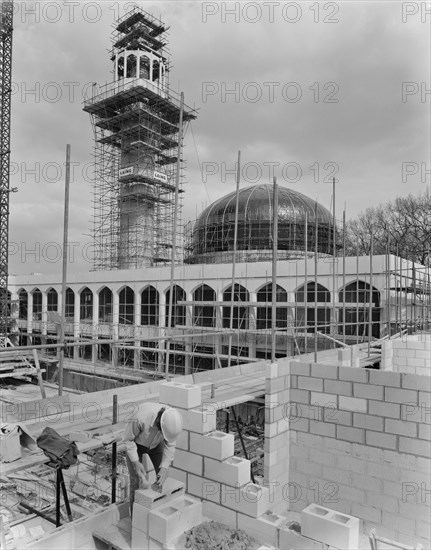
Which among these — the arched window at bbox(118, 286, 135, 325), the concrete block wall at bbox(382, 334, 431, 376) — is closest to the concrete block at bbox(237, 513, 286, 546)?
the concrete block wall at bbox(382, 334, 431, 376)

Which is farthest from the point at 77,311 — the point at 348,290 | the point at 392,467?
the point at 392,467

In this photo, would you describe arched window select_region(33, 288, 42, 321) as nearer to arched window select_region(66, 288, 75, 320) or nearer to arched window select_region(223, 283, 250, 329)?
arched window select_region(66, 288, 75, 320)

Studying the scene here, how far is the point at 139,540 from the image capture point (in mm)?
5000

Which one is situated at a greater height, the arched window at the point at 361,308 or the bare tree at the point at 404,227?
the bare tree at the point at 404,227

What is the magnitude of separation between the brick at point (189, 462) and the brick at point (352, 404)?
3.18 meters

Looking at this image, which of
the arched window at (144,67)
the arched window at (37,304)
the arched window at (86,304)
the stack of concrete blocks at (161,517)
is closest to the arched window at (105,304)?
the arched window at (86,304)

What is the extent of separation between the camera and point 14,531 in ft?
21.3

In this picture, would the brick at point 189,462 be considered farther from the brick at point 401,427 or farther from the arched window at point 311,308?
the arched window at point 311,308

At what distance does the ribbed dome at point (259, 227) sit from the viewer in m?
26.2

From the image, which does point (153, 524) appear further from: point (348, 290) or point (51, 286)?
point (51, 286)

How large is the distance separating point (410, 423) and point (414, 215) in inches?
1045

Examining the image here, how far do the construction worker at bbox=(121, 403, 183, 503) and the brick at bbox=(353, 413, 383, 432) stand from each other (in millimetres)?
4384

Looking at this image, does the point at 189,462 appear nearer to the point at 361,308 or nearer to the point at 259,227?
the point at 361,308

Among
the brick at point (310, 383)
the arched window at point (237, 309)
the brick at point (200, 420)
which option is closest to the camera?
the brick at point (200, 420)
